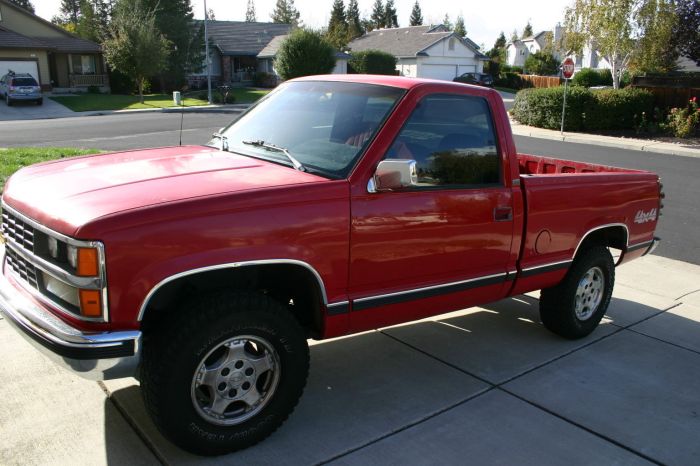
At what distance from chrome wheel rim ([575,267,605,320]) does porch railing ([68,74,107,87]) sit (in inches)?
1800

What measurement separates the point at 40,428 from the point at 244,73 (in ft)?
189

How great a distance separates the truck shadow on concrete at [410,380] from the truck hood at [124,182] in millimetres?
1362

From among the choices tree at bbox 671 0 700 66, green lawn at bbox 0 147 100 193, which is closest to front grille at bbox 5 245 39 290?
green lawn at bbox 0 147 100 193

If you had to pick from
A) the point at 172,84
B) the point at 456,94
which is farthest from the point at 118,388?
the point at 172,84

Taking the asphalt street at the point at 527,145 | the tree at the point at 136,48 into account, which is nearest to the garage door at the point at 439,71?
the tree at the point at 136,48

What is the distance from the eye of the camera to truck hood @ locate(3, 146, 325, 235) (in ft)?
9.95

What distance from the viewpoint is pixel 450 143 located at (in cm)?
414

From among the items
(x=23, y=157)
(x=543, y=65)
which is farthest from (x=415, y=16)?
(x=23, y=157)

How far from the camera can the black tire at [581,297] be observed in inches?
198

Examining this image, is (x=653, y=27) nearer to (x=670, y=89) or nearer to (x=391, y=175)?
(x=670, y=89)

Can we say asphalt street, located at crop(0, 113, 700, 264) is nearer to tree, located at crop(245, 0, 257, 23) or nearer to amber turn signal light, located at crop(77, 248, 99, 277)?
amber turn signal light, located at crop(77, 248, 99, 277)

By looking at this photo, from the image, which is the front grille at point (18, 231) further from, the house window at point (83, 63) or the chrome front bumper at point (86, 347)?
the house window at point (83, 63)

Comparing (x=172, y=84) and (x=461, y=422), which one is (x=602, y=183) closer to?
(x=461, y=422)

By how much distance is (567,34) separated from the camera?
2555cm
